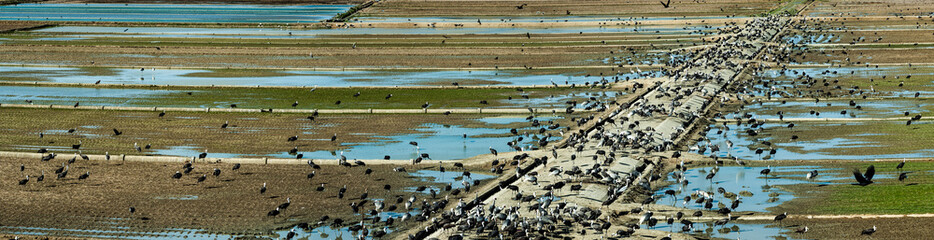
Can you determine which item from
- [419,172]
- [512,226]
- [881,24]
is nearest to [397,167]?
[419,172]

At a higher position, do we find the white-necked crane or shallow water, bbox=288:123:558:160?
the white-necked crane

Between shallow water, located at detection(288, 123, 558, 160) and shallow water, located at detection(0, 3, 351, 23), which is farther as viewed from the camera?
shallow water, located at detection(0, 3, 351, 23)

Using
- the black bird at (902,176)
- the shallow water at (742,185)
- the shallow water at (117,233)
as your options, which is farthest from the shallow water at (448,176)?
the black bird at (902,176)

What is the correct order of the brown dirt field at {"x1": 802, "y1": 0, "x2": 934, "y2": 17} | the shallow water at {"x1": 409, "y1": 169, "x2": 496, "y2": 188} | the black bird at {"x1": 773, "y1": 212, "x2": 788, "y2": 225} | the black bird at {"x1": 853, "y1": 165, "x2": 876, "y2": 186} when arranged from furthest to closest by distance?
1. the brown dirt field at {"x1": 802, "y1": 0, "x2": 934, "y2": 17}
2. the shallow water at {"x1": 409, "y1": 169, "x2": 496, "y2": 188}
3. the black bird at {"x1": 853, "y1": 165, "x2": 876, "y2": 186}
4. the black bird at {"x1": 773, "y1": 212, "x2": 788, "y2": 225}

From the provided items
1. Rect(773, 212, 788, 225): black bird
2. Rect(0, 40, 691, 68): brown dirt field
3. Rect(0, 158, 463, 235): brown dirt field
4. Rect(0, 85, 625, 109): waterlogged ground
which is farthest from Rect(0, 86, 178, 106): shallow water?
Rect(773, 212, 788, 225): black bird

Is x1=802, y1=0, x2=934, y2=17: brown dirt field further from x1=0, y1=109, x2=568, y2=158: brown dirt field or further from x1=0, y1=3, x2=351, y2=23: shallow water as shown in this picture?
x1=0, y1=109, x2=568, y2=158: brown dirt field
